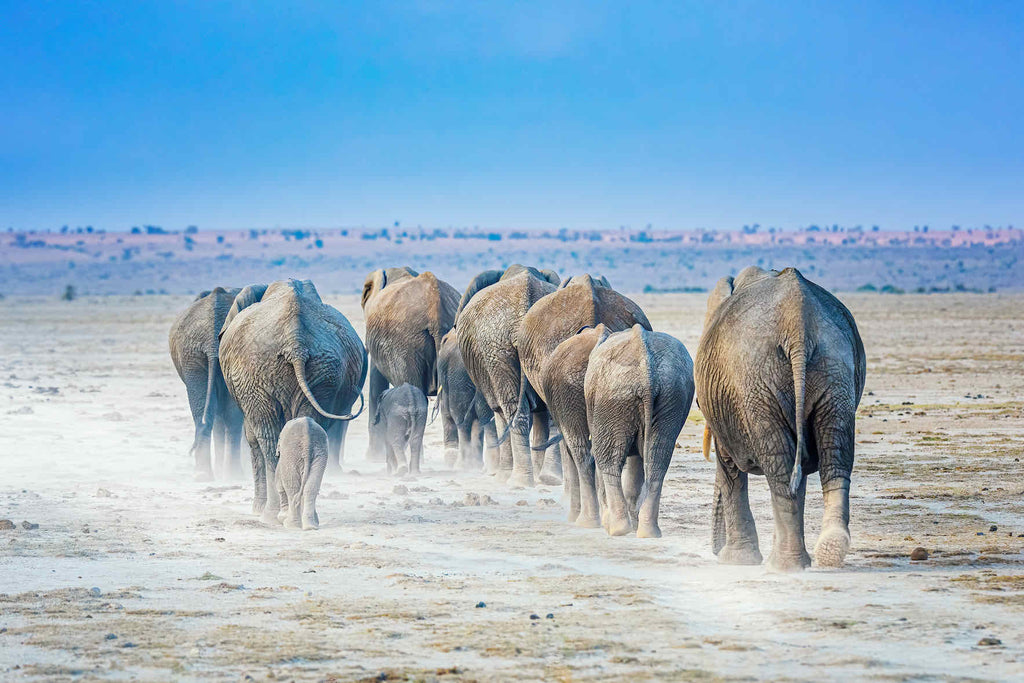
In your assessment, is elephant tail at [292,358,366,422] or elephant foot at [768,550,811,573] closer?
elephant foot at [768,550,811,573]

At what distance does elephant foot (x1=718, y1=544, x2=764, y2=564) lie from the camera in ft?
30.4

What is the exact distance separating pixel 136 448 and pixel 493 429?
4.17m

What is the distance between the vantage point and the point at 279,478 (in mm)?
11305

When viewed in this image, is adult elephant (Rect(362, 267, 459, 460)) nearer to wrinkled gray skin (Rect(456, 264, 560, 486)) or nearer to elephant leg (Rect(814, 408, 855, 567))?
wrinkled gray skin (Rect(456, 264, 560, 486))

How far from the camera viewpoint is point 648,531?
409 inches

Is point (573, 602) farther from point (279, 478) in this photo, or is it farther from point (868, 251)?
point (868, 251)

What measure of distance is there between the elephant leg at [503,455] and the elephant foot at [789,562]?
517cm

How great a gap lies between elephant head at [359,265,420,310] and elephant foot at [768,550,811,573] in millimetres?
8316

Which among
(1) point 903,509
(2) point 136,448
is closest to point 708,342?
(1) point 903,509

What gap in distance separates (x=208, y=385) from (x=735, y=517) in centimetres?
651

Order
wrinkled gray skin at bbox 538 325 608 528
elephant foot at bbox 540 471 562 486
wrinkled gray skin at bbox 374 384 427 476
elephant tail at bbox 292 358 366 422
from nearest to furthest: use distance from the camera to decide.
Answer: wrinkled gray skin at bbox 538 325 608 528
elephant tail at bbox 292 358 366 422
elephant foot at bbox 540 471 562 486
wrinkled gray skin at bbox 374 384 427 476

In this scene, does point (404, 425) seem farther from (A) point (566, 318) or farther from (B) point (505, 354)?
(A) point (566, 318)

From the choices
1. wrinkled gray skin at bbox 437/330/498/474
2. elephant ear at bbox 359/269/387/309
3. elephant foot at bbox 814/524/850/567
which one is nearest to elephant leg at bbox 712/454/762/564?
elephant foot at bbox 814/524/850/567

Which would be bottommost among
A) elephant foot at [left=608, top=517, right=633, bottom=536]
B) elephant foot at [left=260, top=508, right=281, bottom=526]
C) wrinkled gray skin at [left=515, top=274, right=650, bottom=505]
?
elephant foot at [left=260, top=508, right=281, bottom=526]
